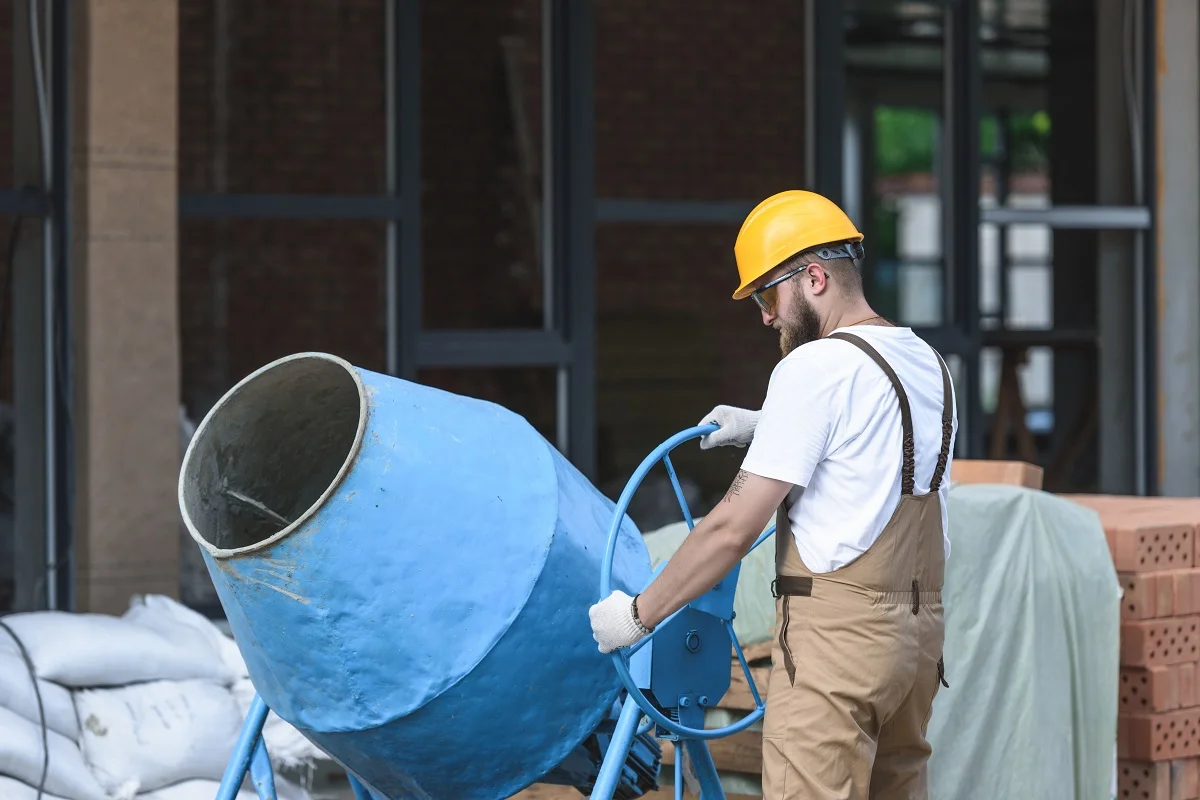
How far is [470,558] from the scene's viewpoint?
2955 mm

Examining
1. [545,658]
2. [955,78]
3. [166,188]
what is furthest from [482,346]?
[545,658]

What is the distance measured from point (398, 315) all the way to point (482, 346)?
388 millimetres

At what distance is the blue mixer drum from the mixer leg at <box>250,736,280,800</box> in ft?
0.93

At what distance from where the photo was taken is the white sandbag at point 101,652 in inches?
179

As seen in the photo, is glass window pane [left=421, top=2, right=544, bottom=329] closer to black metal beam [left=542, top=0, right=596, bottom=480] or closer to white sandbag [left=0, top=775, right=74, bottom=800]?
black metal beam [left=542, top=0, right=596, bottom=480]

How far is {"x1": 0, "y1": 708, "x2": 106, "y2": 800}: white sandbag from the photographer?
4.17 metres

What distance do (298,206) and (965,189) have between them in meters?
3.31

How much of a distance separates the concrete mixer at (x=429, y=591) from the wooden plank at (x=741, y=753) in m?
0.87

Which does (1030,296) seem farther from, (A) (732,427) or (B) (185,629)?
(A) (732,427)

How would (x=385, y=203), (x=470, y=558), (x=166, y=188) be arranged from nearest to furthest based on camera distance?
(x=470, y=558)
(x=166, y=188)
(x=385, y=203)

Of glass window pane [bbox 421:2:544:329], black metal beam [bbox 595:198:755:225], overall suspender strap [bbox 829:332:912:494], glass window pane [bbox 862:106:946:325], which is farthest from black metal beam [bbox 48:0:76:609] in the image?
glass window pane [bbox 862:106:946:325]

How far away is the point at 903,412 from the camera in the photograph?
9.86ft

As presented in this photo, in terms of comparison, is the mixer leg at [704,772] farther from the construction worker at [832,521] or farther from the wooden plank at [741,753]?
the wooden plank at [741,753]

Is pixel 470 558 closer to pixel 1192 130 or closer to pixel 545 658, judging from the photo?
pixel 545 658
